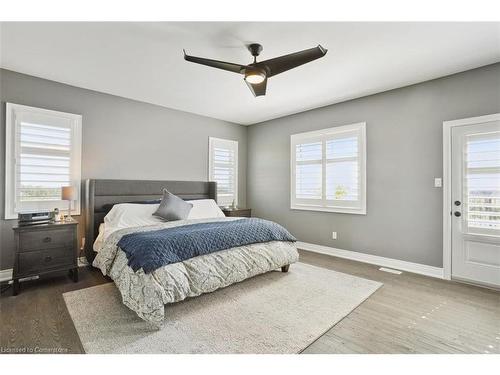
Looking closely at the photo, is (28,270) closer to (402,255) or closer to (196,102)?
(196,102)

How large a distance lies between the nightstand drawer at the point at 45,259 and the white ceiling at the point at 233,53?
2260 millimetres

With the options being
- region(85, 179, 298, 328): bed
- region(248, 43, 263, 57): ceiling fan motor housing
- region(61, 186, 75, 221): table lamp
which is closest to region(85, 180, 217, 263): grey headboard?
region(85, 179, 298, 328): bed

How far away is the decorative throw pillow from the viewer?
380 centimetres

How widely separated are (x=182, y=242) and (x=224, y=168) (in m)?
3.29

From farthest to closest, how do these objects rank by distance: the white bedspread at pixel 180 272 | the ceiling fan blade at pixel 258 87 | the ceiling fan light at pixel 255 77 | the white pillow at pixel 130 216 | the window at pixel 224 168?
the window at pixel 224 168, the white pillow at pixel 130 216, the ceiling fan blade at pixel 258 87, the ceiling fan light at pixel 255 77, the white bedspread at pixel 180 272

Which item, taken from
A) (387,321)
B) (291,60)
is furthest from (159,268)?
(291,60)

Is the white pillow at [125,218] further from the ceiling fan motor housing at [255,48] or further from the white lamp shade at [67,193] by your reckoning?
the ceiling fan motor housing at [255,48]

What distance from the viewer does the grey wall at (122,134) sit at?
3264mm

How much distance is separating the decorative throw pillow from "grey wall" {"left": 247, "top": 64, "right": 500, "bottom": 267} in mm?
2340

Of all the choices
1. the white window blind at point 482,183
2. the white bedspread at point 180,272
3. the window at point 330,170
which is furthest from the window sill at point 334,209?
the white bedspread at point 180,272

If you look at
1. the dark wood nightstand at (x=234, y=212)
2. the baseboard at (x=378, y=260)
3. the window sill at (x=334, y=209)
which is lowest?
the baseboard at (x=378, y=260)

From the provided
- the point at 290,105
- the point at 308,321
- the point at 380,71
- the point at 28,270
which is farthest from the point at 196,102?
the point at 308,321
